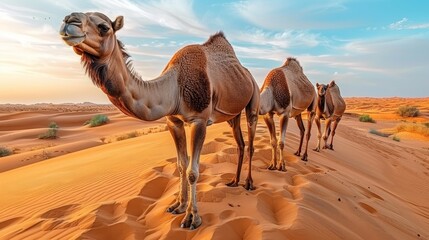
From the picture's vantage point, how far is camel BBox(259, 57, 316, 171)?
6.76 m

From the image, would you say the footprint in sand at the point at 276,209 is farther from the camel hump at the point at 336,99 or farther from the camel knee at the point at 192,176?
the camel hump at the point at 336,99

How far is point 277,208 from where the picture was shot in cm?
436

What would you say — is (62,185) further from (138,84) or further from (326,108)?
(326,108)

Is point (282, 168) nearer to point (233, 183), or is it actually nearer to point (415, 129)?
point (233, 183)

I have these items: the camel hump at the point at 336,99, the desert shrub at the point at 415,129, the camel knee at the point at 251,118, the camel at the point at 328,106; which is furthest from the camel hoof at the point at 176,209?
the desert shrub at the point at 415,129

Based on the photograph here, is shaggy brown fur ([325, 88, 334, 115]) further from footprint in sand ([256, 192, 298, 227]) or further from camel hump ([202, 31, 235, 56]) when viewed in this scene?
footprint in sand ([256, 192, 298, 227])

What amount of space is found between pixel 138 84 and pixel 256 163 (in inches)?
163

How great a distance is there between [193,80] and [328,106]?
31.6ft

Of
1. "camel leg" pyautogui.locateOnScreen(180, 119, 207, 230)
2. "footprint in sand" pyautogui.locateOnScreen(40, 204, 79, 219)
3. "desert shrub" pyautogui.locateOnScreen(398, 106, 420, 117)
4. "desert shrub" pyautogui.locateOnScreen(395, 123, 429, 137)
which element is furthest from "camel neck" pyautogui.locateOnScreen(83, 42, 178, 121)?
"desert shrub" pyautogui.locateOnScreen(398, 106, 420, 117)

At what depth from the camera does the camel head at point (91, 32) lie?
2413 mm

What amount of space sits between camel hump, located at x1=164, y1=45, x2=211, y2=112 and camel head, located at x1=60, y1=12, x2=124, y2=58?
43.1 inches

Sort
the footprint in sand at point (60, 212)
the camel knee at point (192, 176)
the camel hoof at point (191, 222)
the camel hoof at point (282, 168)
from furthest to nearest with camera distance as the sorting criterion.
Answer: the camel hoof at point (282, 168) → the footprint in sand at point (60, 212) → the camel knee at point (192, 176) → the camel hoof at point (191, 222)

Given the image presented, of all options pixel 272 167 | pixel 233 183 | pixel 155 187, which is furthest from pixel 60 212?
pixel 272 167

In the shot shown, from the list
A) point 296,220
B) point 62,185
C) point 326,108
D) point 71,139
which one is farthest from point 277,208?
point 71,139
